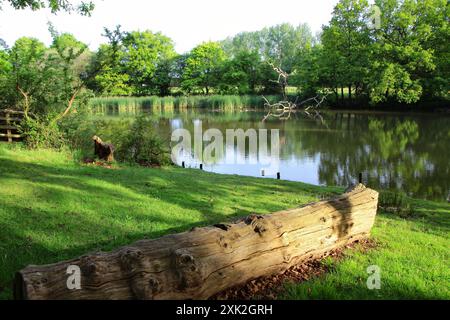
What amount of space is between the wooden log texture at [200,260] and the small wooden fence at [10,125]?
38.5 ft

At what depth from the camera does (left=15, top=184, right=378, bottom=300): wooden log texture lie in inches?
119

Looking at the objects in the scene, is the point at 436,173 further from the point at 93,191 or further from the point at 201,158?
the point at 93,191

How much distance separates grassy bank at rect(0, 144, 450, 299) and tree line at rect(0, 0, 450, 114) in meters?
4.31

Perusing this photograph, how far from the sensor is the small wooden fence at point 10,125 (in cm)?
1338

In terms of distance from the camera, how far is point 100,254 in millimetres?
3287

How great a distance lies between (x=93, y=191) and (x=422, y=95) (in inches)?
1693

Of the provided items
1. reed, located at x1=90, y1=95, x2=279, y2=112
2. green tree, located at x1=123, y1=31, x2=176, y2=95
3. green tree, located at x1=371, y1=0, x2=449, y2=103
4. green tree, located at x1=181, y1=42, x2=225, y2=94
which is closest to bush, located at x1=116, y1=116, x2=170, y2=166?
green tree, located at x1=371, y1=0, x2=449, y2=103

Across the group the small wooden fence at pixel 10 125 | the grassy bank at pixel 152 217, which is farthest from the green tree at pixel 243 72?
the grassy bank at pixel 152 217

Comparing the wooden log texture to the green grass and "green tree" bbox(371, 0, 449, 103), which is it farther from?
"green tree" bbox(371, 0, 449, 103)

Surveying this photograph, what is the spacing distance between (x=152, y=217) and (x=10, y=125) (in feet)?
31.3

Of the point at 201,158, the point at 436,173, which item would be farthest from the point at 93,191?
the point at 436,173

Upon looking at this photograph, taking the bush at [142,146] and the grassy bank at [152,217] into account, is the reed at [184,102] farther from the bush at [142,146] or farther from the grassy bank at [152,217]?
→ the grassy bank at [152,217]

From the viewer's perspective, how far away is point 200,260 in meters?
3.55

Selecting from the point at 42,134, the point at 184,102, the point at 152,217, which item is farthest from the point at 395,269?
the point at 184,102
